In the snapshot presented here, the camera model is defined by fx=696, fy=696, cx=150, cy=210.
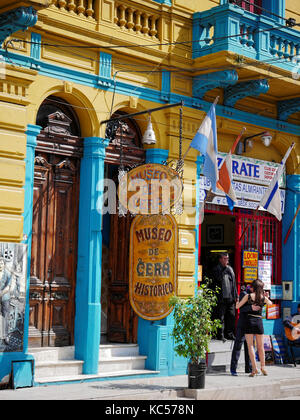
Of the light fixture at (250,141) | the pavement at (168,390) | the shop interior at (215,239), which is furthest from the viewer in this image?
the shop interior at (215,239)

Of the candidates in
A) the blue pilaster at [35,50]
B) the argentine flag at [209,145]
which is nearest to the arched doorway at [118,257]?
the argentine flag at [209,145]

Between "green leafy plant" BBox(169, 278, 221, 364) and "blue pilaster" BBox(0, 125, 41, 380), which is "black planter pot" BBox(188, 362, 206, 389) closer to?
"green leafy plant" BBox(169, 278, 221, 364)

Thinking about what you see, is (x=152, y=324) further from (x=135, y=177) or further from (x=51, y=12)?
(x=51, y=12)

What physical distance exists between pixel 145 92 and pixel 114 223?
2528 mm

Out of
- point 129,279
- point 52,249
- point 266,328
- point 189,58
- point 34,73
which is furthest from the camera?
point 266,328

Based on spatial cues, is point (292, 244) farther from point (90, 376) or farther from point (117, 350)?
point (90, 376)

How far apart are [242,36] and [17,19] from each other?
5193mm

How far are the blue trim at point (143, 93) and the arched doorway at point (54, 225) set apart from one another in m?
0.51

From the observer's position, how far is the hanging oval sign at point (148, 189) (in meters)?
12.0

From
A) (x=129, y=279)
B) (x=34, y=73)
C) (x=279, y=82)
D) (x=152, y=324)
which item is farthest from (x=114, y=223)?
(x=279, y=82)

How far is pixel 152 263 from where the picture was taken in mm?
12703

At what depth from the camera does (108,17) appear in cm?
1241

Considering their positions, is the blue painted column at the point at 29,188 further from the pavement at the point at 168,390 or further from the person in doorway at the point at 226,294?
the person in doorway at the point at 226,294

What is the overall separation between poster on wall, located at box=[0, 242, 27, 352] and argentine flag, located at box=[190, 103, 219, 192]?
3.64 m
